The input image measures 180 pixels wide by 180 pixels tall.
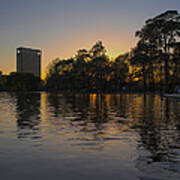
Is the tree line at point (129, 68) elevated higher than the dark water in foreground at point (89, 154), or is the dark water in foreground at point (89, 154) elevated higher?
the tree line at point (129, 68)

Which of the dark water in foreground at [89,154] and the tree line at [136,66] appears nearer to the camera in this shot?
the dark water in foreground at [89,154]

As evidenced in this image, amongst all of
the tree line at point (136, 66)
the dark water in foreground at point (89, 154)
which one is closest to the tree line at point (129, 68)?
the tree line at point (136, 66)

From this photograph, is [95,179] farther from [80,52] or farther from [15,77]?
[15,77]

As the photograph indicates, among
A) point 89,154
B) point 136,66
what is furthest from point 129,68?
point 89,154

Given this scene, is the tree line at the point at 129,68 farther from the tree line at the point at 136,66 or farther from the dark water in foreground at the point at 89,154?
the dark water in foreground at the point at 89,154

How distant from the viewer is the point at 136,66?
244 feet

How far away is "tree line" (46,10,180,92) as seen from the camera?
51250mm

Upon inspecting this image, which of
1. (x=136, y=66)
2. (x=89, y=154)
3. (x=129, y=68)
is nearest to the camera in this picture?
(x=89, y=154)

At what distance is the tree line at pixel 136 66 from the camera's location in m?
51.2

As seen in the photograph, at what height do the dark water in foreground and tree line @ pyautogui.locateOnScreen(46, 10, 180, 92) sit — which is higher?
tree line @ pyautogui.locateOnScreen(46, 10, 180, 92)

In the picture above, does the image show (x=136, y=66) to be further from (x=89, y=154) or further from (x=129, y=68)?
(x=89, y=154)

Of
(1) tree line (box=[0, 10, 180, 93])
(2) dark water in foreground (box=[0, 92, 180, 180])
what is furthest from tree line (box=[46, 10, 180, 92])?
(2) dark water in foreground (box=[0, 92, 180, 180])

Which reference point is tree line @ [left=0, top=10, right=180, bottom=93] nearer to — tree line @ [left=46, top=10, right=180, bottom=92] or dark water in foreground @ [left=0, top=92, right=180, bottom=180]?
tree line @ [left=46, top=10, right=180, bottom=92]

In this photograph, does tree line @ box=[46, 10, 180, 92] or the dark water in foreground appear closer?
the dark water in foreground
